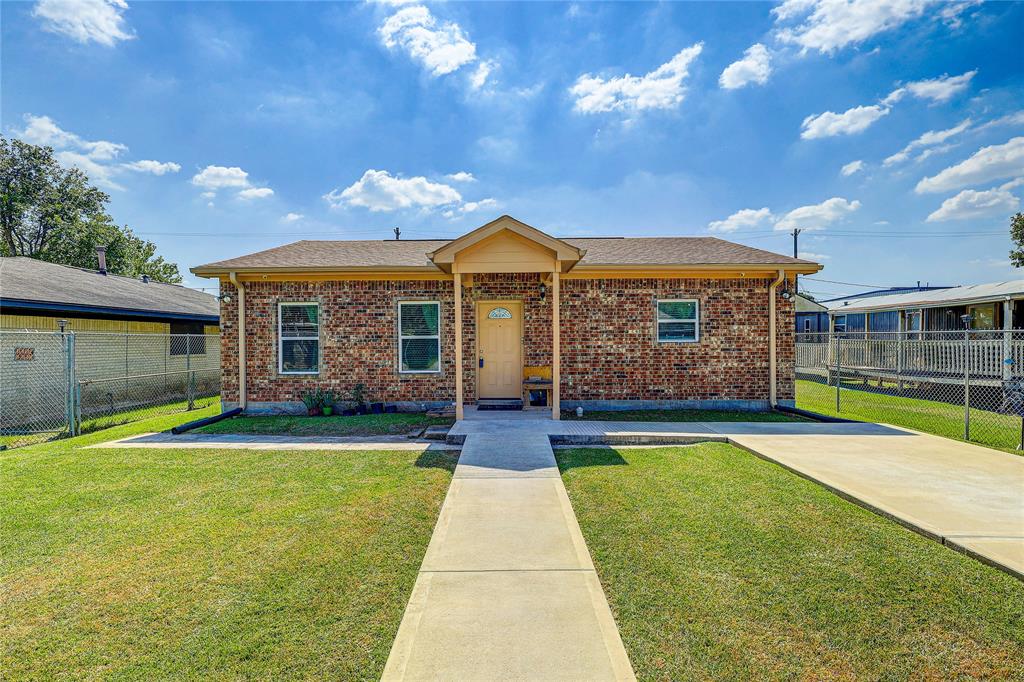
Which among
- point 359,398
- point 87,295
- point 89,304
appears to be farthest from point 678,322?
point 87,295

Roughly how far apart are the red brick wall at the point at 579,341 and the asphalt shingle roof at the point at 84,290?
13.2 feet

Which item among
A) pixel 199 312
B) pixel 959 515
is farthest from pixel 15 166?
pixel 959 515

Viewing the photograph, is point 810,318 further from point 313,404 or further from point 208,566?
point 208,566

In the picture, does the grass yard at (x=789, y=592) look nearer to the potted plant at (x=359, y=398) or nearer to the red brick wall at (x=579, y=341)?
the red brick wall at (x=579, y=341)

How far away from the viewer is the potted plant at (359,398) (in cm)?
974

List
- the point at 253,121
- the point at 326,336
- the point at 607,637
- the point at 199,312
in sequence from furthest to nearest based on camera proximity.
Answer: the point at 199,312 < the point at 253,121 < the point at 326,336 < the point at 607,637

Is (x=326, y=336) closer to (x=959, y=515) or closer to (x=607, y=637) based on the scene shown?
(x=607, y=637)

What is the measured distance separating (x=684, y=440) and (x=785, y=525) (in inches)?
125

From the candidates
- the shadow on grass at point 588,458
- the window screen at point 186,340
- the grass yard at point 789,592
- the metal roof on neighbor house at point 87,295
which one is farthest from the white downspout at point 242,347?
the grass yard at point 789,592

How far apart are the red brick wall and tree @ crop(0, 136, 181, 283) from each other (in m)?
28.3

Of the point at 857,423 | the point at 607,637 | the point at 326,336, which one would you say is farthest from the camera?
the point at 326,336

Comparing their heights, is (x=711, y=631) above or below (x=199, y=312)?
below

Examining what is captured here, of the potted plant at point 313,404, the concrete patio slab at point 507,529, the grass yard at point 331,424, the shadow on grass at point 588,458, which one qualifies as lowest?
the concrete patio slab at point 507,529

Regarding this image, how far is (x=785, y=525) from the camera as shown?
4051 millimetres
